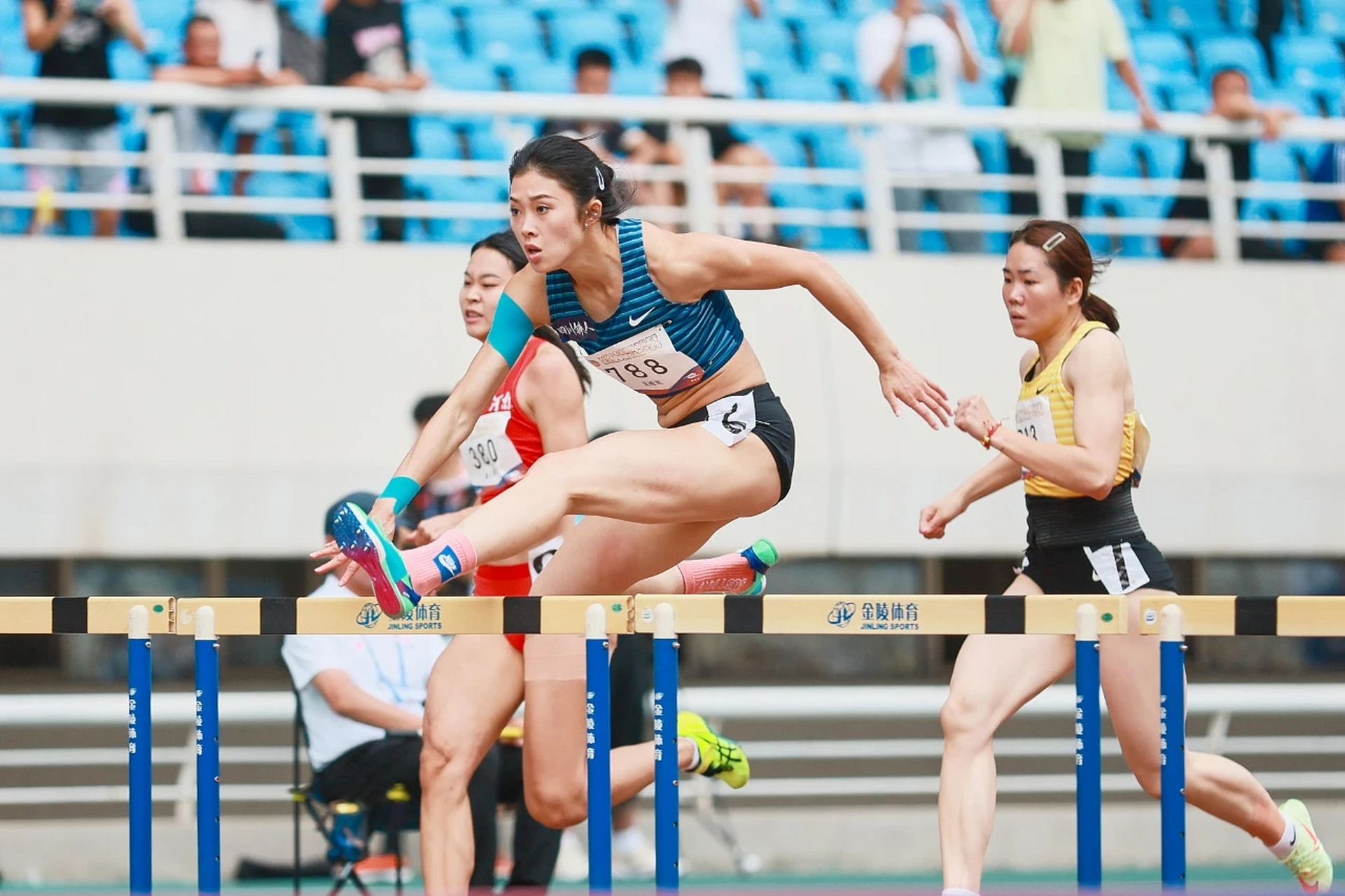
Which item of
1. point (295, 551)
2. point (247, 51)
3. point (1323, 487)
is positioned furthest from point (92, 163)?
point (1323, 487)

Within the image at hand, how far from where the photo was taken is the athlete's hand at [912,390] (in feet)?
11.0

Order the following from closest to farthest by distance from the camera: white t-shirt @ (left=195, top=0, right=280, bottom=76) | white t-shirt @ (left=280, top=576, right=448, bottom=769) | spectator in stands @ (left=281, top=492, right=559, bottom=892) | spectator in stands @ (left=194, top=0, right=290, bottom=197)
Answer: spectator in stands @ (left=281, top=492, right=559, bottom=892) → white t-shirt @ (left=280, top=576, right=448, bottom=769) → spectator in stands @ (left=194, top=0, right=290, bottom=197) → white t-shirt @ (left=195, top=0, right=280, bottom=76)

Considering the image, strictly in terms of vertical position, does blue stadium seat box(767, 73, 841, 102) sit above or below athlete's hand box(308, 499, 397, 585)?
above

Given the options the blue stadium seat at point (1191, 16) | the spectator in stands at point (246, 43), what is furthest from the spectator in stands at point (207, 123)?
the blue stadium seat at point (1191, 16)

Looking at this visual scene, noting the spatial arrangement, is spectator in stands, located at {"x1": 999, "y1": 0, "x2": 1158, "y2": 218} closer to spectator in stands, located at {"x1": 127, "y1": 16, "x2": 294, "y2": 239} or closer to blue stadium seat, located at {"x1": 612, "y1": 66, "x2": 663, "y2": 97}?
blue stadium seat, located at {"x1": 612, "y1": 66, "x2": 663, "y2": 97}

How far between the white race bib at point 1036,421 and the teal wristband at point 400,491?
4.42 ft

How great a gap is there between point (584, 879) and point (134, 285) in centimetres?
310

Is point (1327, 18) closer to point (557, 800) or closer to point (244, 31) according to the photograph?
point (244, 31)

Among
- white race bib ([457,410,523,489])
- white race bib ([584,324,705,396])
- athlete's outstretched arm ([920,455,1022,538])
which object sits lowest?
athlete's outstretched arm ([920,455,1022,538])

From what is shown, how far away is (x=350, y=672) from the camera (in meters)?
5.23

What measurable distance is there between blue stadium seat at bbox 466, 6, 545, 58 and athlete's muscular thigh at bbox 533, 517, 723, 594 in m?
6.96

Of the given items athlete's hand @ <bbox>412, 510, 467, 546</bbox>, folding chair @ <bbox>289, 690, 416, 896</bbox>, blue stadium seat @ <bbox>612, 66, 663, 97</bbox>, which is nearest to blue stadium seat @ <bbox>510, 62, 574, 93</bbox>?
blue stadium seat @ <bbox>612, 66, 663, 97</bbox>

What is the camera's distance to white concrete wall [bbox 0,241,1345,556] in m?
7.24

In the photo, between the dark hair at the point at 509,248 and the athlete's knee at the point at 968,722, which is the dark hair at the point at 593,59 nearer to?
the dark hair at the point at 509,248
